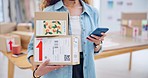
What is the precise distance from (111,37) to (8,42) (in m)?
1.58

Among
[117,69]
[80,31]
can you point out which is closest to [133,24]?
[117,69]

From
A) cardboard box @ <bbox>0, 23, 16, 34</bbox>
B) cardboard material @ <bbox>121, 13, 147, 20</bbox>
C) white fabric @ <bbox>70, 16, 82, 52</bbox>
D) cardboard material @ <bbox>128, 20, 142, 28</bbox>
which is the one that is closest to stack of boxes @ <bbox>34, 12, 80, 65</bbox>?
white fabric @ <bbox>70, 16, 82, 52</bbox>

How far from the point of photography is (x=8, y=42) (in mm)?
2217

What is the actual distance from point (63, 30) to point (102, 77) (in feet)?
7.28

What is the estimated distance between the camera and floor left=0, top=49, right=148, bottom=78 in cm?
318

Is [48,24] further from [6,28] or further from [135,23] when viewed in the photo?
[135,23]

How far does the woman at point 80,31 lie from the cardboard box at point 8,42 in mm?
1120

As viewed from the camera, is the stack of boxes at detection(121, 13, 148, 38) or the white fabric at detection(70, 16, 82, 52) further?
the stack of boxes at detection(121, 13, 148, 38)

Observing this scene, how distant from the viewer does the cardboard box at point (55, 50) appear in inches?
39.5

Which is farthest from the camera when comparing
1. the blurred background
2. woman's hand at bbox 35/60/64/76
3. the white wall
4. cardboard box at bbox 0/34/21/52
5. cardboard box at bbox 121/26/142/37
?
the white wall

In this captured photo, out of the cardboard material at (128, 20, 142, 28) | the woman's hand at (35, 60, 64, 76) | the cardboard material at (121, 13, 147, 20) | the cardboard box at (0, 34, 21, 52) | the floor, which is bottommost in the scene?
the floor

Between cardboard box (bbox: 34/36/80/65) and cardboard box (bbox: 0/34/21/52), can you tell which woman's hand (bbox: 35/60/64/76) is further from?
cardboard box (bbox: 0/34/21/52)

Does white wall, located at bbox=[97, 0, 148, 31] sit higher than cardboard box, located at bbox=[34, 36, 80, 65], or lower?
higher

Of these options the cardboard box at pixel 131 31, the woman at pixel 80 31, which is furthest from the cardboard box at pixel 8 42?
the cardboard box at pixel 131 31
